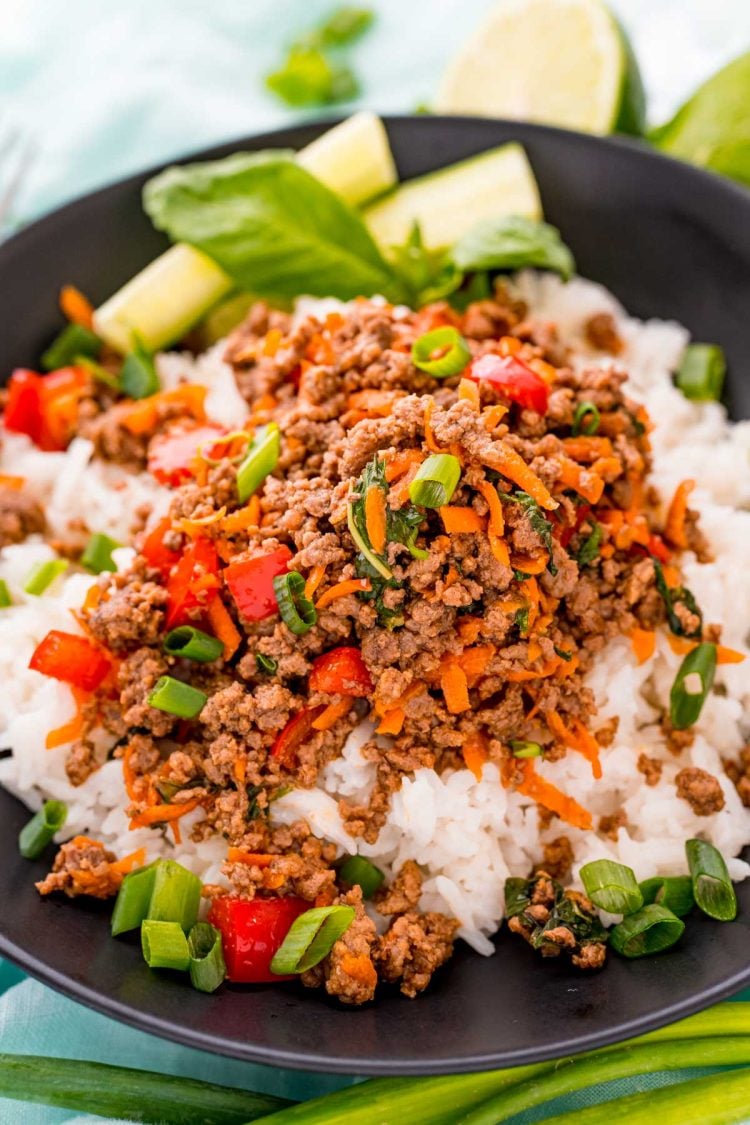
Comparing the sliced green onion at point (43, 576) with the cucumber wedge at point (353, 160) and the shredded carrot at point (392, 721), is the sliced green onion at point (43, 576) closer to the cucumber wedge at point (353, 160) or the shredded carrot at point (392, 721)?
the shredded carrot at point (392, 721)

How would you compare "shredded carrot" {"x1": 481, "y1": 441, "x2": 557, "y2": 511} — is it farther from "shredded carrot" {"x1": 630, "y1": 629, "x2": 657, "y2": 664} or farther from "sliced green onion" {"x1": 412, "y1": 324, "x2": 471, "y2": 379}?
"shredded carrot" {"x1": 630, "y1": 629, "x2": 657, "y2": 664}

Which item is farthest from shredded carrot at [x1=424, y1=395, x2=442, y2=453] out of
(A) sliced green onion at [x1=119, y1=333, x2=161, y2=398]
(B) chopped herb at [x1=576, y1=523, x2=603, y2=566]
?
(A) sliced green onion at [x1=119, y1=333, x2=161, y2=398]

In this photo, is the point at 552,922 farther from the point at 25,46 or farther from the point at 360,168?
the point at 25,46

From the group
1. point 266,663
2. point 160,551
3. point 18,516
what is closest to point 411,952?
point 266,663

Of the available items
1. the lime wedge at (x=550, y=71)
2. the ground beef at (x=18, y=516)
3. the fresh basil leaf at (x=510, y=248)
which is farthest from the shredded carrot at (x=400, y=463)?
the lime wedge at (x=550, y=71)

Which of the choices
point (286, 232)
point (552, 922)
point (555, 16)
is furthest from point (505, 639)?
point (555, 16)

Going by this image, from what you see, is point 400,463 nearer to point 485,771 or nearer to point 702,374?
point 485,771

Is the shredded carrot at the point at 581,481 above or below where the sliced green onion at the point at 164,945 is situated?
above

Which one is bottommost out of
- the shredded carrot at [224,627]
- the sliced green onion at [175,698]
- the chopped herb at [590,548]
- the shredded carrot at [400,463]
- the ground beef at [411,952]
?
the ground beef at [411,952]
